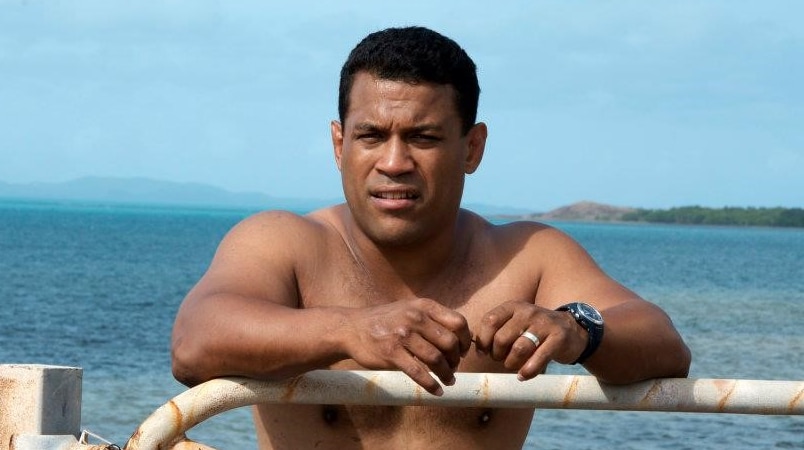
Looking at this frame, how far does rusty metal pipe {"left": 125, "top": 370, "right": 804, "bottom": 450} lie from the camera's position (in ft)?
6.48

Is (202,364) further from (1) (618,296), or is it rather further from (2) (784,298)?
(2) (784,298)

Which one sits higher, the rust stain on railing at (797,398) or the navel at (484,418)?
the rust stain on railing at (797,398)

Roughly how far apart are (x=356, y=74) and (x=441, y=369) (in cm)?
120

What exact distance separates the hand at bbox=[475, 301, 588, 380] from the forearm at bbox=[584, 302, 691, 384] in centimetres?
11

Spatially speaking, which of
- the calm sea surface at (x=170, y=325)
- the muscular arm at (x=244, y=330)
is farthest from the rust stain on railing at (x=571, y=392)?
the calm sea surface at (x=170, y=325)

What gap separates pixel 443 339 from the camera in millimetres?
2135

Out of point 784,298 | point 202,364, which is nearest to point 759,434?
point 202,364

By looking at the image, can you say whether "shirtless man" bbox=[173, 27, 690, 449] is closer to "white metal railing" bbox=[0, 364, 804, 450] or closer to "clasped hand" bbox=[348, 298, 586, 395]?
"clasped hand" bbox=[348, 298, 586, 395]

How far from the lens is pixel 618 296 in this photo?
10.1ft

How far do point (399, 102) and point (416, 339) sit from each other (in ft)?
3.22

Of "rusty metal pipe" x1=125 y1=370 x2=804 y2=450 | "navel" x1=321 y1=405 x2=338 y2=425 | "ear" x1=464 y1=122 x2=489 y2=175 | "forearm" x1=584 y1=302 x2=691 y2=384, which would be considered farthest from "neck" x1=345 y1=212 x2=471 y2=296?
"rusty metal pipe" x1=125 y1=370 x2=804 y2=450

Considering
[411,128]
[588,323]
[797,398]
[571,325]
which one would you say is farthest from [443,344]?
[411,128]

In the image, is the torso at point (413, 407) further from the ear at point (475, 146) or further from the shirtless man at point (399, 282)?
the ear at point (475, 146)

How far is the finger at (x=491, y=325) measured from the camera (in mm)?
2250
